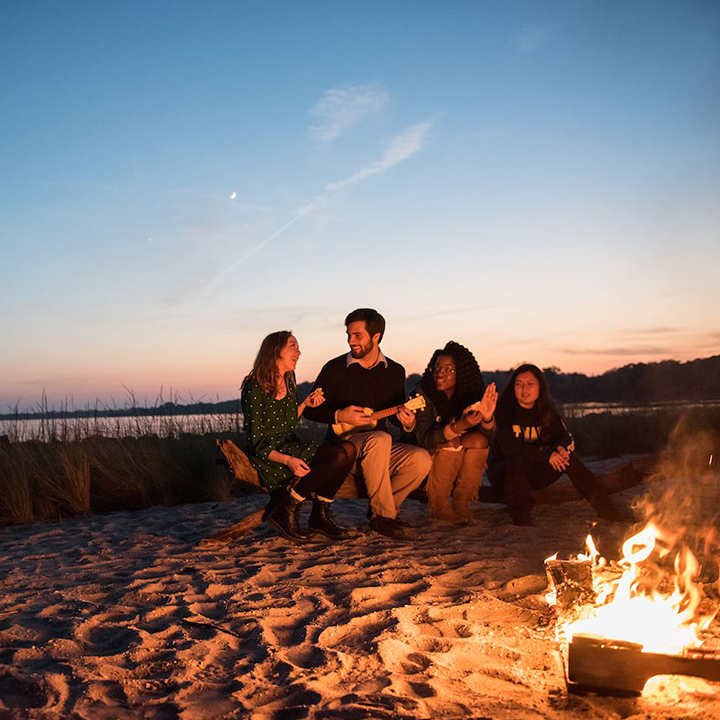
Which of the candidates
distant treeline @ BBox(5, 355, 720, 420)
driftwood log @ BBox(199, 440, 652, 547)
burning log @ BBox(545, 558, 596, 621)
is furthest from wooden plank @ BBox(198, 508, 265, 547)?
distant treeline @ BBox(5, 355, 720, 420)

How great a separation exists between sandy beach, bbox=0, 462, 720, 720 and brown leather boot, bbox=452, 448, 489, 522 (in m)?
0.47

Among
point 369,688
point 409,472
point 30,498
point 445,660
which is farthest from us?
point 30,498

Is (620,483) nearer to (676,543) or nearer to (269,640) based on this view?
(676,543)

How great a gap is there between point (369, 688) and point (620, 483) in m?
4.80

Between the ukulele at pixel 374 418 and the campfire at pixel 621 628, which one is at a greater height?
the ukulele at pixel 374 418

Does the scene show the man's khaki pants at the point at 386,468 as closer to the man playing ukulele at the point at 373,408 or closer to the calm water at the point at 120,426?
the man playing ukulele at the point at 373,408

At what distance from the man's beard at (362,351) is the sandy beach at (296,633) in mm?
1401

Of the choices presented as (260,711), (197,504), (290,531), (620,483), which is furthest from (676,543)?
(197,504)

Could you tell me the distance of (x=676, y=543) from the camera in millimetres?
5004

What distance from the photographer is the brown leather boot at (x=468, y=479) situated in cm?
562

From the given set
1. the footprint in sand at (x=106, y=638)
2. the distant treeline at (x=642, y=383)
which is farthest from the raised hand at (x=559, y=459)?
the distant treeline at (x=642, y=383)

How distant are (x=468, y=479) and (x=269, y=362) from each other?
1.91 metres

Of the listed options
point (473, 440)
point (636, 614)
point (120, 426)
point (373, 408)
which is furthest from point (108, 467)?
point (636, 614)

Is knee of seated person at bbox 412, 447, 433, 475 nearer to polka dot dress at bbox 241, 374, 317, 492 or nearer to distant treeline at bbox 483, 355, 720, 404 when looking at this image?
polka dot dress at bbox 241, 374, 317, 492
